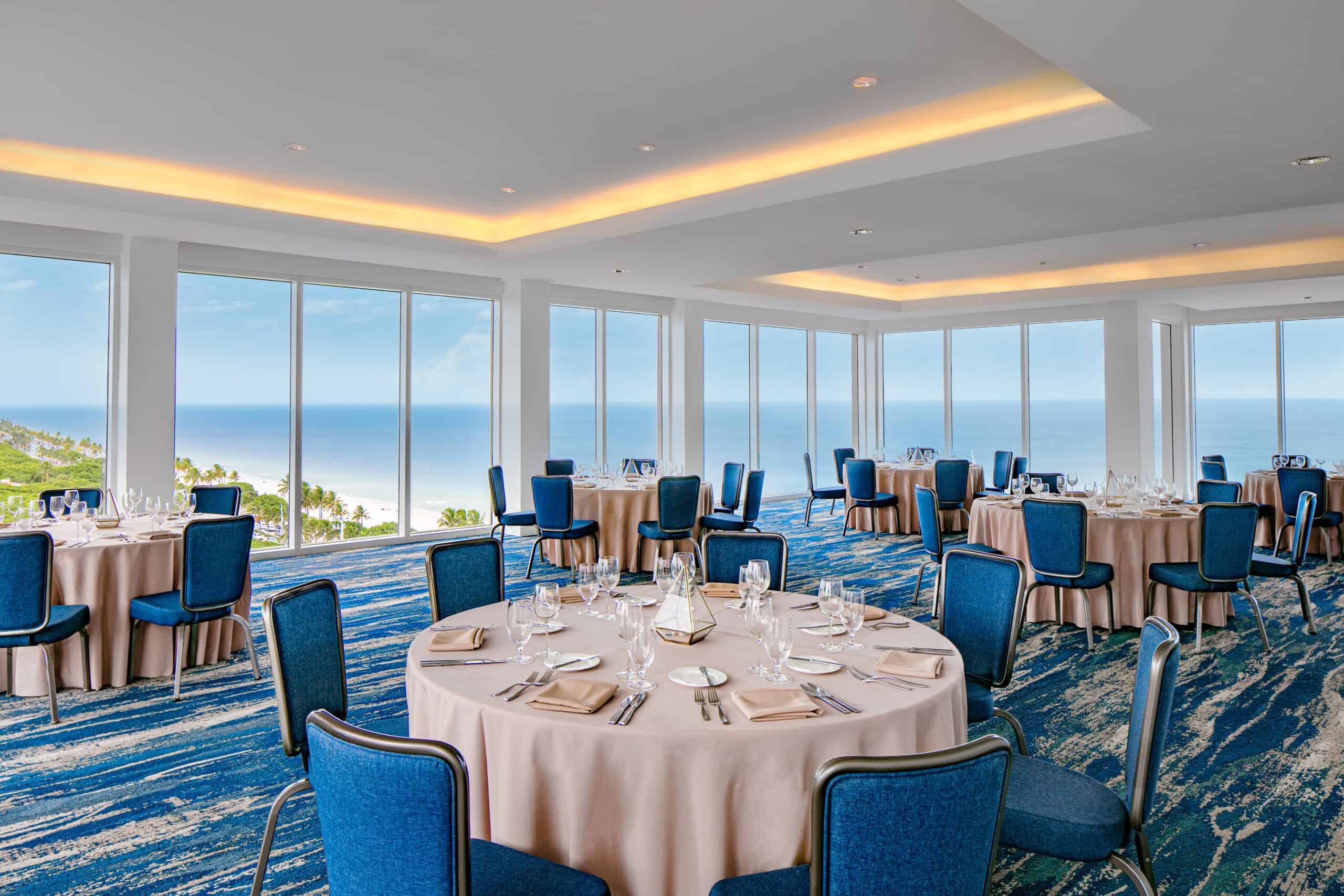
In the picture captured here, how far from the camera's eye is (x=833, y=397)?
14.3 m

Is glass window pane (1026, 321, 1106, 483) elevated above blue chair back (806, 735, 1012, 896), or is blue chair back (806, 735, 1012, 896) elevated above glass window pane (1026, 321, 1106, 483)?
glass window pane (1026, 321, 1106, 483)

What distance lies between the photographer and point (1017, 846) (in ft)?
7.22

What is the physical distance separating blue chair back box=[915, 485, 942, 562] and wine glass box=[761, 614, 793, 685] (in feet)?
12.8

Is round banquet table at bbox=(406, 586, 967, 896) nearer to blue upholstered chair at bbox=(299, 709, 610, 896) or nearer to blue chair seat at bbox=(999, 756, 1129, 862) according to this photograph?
blue chair seat at bbox=(999, 756, 1129, 862)

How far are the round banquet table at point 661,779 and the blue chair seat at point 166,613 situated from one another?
296 centimetres

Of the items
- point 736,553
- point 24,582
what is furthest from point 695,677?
point 24,582

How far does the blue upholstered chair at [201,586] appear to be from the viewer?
4.33 meters

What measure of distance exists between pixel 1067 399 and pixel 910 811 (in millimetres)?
12671

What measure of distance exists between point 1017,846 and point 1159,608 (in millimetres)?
4377

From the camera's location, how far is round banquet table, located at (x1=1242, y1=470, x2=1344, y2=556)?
27.5 feet

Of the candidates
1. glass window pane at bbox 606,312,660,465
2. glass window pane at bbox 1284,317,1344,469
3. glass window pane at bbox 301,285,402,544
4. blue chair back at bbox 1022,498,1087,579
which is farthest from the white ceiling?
glass window pane at bbox 1284,317,1344,469

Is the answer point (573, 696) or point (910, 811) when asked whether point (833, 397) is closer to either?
point (573, 696)

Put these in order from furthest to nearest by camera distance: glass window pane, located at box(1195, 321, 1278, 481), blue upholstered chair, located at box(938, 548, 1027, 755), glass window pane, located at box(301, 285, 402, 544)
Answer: glass window pane, located at box(1195, 321, 1278, 481)
glass window pane, located at box(301, 285, 402, 544)
blue upholstered chair, located at box(938, 548, 1027, 755)

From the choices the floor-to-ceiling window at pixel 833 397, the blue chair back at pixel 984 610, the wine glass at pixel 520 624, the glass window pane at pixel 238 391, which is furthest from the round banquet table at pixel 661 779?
the floor-to-ceiling window at pixel 833 397
